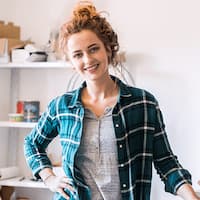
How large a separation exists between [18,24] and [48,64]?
497 millimetres

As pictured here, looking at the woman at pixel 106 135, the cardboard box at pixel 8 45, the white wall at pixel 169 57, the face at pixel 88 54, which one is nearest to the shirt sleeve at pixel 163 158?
the woman at pixel 106 135

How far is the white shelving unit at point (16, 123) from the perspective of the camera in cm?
259

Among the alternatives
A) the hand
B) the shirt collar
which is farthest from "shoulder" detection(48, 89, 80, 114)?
the hand

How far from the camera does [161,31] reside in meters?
2.57

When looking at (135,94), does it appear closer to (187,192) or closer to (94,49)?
(94,49)

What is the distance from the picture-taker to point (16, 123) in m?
2.63

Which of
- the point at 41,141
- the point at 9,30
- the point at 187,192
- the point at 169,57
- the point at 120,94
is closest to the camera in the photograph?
the point at 187,192

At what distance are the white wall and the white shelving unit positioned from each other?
47 centimetres

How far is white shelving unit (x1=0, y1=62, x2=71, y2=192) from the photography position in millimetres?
2592

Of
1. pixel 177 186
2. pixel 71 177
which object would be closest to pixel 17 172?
pixel 71 177

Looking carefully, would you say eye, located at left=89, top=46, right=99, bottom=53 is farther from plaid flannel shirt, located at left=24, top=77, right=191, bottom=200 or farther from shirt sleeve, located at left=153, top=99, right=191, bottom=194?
shirt sleeve, located at left=153, top=99, right=191, bottom=194

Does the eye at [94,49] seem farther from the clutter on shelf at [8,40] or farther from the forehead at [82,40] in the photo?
the clutter on shelf at [8,40]

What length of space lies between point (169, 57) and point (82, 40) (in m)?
1.43

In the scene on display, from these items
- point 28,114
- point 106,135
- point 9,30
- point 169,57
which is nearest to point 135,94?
point 106,135
